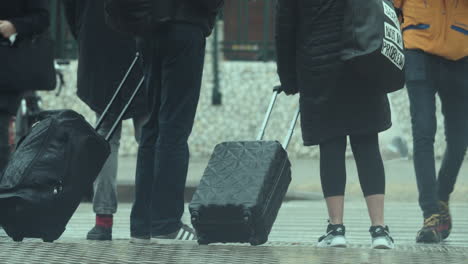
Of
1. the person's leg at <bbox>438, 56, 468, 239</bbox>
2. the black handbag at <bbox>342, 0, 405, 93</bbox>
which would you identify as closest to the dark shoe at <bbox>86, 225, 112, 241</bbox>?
the black handbag at <bbox>342, 0, 405, 93</bbox>

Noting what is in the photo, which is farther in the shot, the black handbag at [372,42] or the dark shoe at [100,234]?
the dark shoe at [100,234]

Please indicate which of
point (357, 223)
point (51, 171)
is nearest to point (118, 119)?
point (51, 171)

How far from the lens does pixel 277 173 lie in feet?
18.9

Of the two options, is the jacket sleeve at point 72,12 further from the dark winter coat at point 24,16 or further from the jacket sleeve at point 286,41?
the jacket sleeve at point 286,41

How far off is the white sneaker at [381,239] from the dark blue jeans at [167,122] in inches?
37.2

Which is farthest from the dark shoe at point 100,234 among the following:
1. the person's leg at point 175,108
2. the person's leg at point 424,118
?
the person's leg at point 424,118

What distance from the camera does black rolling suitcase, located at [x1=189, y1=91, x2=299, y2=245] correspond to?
548cm

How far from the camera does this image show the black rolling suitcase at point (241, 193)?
5480mm

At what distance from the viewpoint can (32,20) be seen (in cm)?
640

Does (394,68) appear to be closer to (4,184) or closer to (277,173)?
(277,173)

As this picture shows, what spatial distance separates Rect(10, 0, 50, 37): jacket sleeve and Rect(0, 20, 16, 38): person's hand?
2 centimetres

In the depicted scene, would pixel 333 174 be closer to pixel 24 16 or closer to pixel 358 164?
pixel 358 164

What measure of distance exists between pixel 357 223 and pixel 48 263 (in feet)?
12.3

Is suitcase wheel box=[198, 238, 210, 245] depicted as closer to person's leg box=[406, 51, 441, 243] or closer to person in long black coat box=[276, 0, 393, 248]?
person in long black coat box=[276, 0, 393, 248]
